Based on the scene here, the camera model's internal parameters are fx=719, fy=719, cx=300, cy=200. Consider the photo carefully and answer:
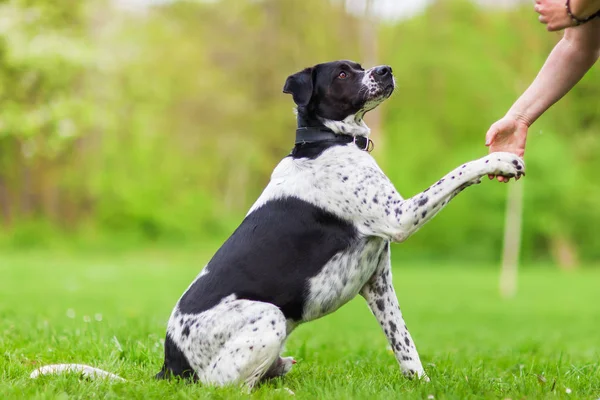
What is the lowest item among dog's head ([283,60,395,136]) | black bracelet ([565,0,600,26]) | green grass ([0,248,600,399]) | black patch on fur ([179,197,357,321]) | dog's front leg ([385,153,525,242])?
green grass ([0,248,600,399])

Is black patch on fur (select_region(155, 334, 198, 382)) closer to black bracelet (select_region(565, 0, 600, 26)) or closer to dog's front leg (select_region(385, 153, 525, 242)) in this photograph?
dog's front leg (select_region(385, 153, 525, 242))

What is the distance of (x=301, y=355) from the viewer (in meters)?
4.85

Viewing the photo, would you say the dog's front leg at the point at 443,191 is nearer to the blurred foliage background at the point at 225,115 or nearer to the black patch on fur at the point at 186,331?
the black patch on fur at the point at 186,331

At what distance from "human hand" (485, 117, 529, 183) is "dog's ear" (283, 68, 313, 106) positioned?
101 centimetres

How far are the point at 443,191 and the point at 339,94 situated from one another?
89cm

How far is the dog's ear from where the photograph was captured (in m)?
4.02

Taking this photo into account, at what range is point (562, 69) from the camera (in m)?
3.82

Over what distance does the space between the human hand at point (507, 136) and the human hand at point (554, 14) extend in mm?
608

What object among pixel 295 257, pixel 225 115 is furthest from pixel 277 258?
pixel 225 115

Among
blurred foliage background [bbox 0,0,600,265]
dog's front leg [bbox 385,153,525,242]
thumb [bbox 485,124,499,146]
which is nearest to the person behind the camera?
dog's front leg [bbox 385,153,525,242]

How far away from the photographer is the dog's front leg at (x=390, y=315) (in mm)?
3912

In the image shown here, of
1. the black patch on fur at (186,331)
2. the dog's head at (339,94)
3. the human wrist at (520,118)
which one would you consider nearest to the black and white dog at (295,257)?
the black patch on fur at (186,331)

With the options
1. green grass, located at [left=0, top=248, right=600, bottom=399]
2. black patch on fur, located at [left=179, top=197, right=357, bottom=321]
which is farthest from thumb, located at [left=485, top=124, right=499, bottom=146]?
green grass, located at [left=0, top=248, right=600, bottom=399]

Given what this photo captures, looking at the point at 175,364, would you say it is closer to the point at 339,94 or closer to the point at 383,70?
the point at 339,94
